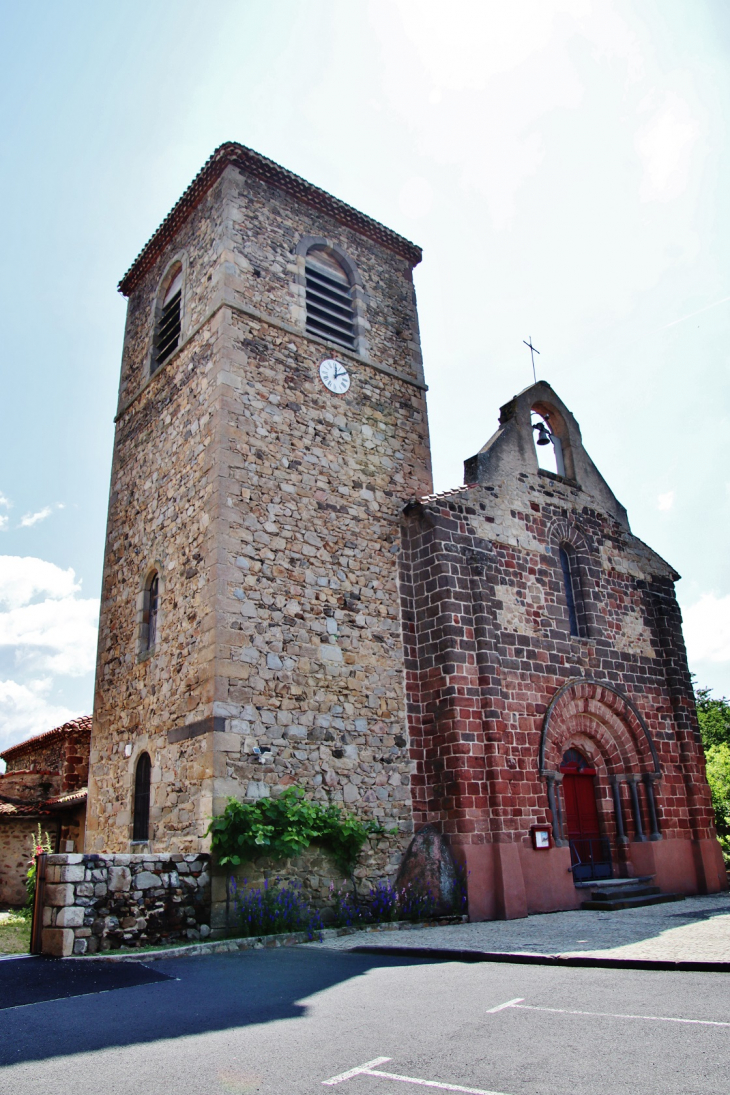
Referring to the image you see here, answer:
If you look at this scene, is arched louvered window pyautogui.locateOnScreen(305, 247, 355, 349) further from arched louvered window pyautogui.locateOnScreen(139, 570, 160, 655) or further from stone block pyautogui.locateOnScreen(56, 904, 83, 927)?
stone block pyautogui.locateOnScreen(56, 904, 83, 927)

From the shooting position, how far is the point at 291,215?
1415 cm

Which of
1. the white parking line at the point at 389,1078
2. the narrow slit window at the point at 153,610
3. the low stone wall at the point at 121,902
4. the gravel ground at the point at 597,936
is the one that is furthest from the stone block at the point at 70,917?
the narrow slit window at the point at 153,610

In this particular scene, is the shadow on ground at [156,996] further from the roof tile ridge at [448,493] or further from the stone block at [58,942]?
the roof tile ridge at [448,493]

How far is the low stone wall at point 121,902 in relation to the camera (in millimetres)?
7719

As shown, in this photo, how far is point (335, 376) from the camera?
44.2 ft

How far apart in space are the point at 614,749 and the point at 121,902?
891cm

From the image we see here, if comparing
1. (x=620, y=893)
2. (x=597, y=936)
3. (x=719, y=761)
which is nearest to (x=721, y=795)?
(x=719, y=761)

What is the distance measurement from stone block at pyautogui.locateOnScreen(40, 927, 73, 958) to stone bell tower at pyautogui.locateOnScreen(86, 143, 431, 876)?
2043 millimetres

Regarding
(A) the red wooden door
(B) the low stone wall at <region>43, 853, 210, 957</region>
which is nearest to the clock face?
(A) the red wooden door

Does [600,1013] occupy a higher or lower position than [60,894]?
lower

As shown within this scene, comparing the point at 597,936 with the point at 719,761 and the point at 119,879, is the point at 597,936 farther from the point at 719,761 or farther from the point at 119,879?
the point at 719,761

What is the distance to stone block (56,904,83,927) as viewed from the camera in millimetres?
7633

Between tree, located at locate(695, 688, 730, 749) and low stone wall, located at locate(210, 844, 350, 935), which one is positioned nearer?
low stone wall, located at locate(210, 844, 350, 935)

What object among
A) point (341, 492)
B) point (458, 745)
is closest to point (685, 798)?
point (458, 745)
